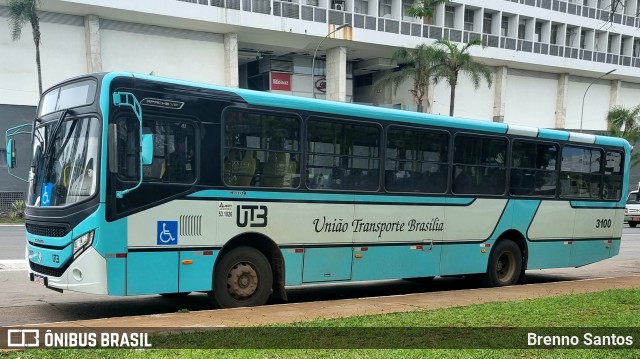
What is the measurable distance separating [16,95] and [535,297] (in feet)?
100.0

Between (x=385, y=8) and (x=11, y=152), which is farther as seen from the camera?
(x=385, y=8)

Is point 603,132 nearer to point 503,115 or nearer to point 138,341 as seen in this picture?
point 503,115

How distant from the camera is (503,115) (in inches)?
1962

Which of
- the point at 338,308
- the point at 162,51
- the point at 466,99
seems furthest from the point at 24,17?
the point at 466,99

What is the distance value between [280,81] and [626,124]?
32118 mm

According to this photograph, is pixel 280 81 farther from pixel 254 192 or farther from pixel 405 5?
pixel 254 192

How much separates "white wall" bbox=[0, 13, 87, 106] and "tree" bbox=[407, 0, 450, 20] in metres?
20.7

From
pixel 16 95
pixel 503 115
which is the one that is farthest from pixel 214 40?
pixel 503 115

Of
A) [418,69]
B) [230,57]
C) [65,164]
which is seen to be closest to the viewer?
[65,164]

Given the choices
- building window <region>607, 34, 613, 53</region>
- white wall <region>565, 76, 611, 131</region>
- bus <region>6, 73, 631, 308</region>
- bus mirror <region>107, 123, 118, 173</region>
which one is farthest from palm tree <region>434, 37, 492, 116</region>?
bus mirror <region>107, 123, 118, 173</region>

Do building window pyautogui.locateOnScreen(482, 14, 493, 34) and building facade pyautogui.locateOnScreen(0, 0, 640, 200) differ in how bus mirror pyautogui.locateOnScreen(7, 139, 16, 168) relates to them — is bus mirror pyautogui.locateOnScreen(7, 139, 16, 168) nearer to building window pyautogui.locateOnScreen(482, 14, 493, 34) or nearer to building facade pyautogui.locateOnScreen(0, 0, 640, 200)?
building facade pyautogui.locateOnScreen(0, 0, 640, 200)

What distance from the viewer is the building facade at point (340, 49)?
32625 millimetres

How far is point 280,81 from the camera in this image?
141 ft

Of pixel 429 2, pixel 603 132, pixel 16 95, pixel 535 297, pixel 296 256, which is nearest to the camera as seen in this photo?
pixel 296 256
